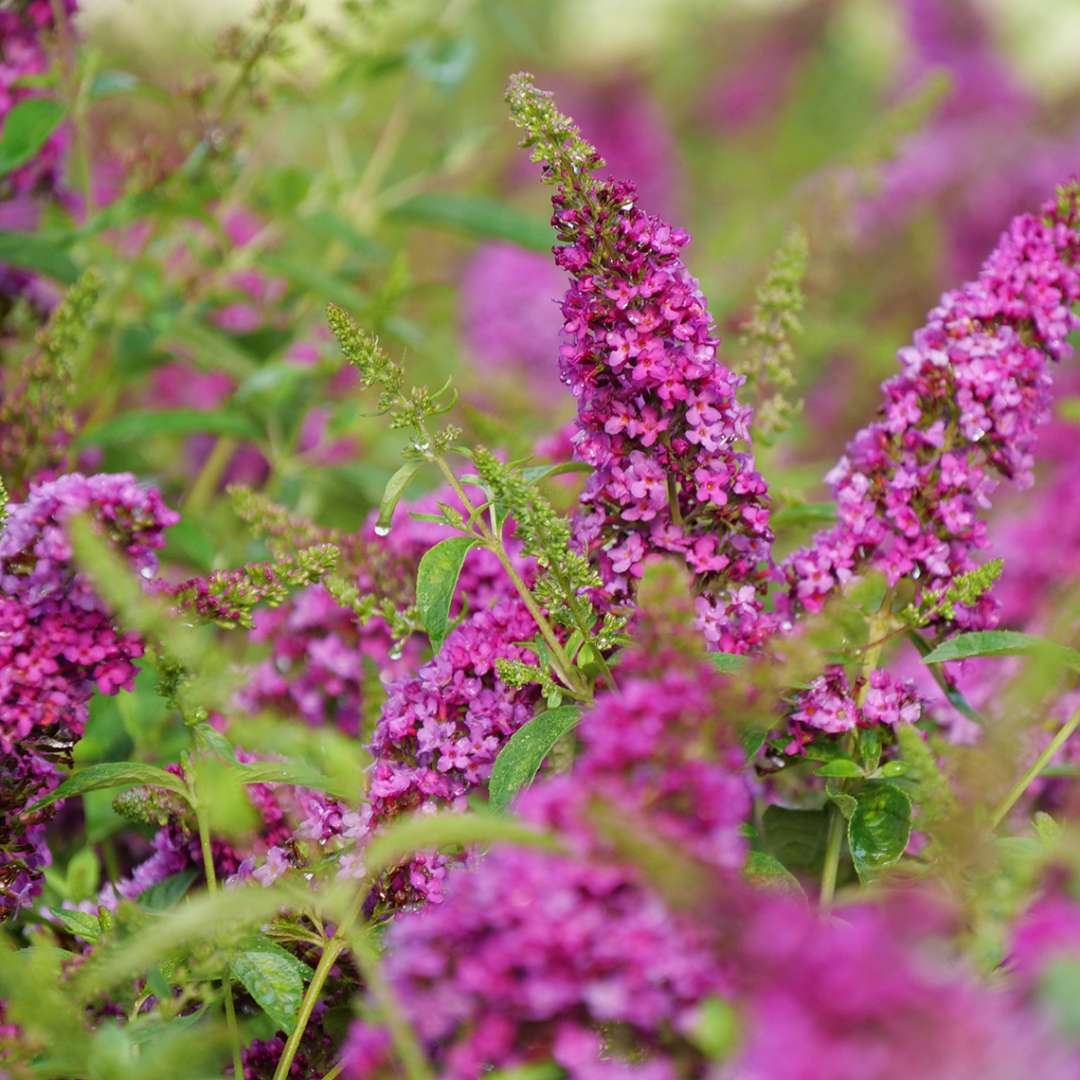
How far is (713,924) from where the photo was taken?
0.51m

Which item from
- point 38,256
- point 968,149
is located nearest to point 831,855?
point 38,256

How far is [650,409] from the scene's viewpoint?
32.8 inches

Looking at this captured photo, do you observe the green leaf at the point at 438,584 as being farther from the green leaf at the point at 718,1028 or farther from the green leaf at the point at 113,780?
the green leaf at the point at 718,1028

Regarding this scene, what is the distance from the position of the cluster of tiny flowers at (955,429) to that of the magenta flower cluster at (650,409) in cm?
8

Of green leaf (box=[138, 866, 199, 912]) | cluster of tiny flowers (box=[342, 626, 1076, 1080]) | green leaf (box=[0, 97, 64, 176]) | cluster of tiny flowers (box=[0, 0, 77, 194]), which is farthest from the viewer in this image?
cluster of tiny flowers (box=[0, 0, 77, 194])

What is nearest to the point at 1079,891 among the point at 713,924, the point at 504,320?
the point at 713,924

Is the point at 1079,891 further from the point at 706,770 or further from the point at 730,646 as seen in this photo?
the point at 730,646

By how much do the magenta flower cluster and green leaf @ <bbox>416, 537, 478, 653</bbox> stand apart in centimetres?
8

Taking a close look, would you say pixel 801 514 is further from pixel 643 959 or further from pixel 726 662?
pixel 643 959

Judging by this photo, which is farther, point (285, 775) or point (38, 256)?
point (38, 256)

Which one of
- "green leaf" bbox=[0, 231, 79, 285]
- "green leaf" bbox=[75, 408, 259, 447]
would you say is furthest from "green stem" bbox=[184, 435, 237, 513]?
"green leaf" bbox=[0, 231, 79, 285]

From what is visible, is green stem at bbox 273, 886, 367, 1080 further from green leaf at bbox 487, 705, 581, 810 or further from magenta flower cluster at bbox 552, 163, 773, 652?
magenta flower cluster at bbox 552, 163, 773, 652

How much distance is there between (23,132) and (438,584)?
0.75 metres

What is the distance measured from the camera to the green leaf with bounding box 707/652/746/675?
776 mm
